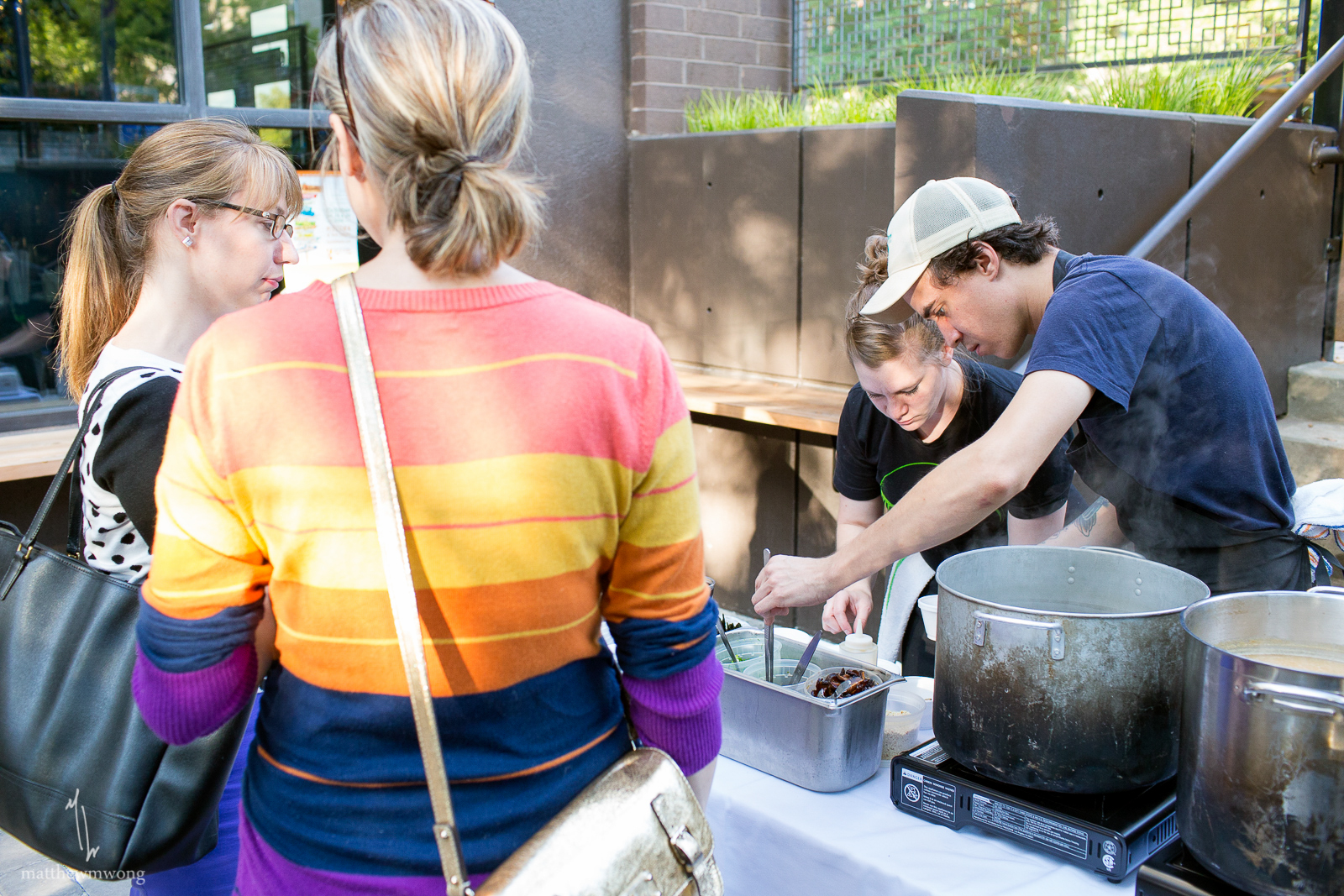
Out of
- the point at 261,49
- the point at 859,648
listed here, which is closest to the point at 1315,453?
the point at 859,648

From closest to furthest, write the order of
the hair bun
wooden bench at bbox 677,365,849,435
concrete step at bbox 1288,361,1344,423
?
the hair bun, wooden bench at bbox 677,365,849,435, concrete step at bbox 1288,361,1344,423

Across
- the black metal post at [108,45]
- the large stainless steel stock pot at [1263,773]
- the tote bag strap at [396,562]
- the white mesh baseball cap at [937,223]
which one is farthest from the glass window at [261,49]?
the large stainless steel stock pot at [1263,773]

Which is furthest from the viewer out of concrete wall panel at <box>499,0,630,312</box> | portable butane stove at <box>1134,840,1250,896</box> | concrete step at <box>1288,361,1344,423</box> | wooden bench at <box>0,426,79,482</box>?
concrete wall panel at <box>499,0,630,312</box>

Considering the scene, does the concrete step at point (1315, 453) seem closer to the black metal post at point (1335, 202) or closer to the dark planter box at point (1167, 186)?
the dark planter box at point (1167, 186)

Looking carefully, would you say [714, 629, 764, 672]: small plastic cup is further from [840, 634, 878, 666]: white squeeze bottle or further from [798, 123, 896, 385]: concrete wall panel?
[798, 123, 896, 385]: concrete wall panel

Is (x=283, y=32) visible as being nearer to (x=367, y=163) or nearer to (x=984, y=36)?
(x=984, y=36)

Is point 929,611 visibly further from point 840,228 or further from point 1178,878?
point 840,228

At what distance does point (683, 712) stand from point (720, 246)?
4.29 metres

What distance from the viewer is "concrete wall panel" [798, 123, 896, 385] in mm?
4434

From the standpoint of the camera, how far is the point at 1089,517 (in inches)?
107

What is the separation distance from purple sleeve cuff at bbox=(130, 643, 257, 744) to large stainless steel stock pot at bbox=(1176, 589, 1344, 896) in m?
1.08

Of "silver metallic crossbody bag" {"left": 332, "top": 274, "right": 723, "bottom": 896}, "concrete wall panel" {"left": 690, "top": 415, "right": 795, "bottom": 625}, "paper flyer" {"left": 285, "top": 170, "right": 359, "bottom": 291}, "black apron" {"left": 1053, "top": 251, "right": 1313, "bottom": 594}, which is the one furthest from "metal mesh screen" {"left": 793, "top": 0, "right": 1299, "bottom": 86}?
"silver metallic crossbody bag" {"left": 332, "top": 274, "right": 723, "bottom": 896}

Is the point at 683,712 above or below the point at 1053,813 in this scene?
above

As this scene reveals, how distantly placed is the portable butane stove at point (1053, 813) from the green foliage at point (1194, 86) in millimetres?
3574
